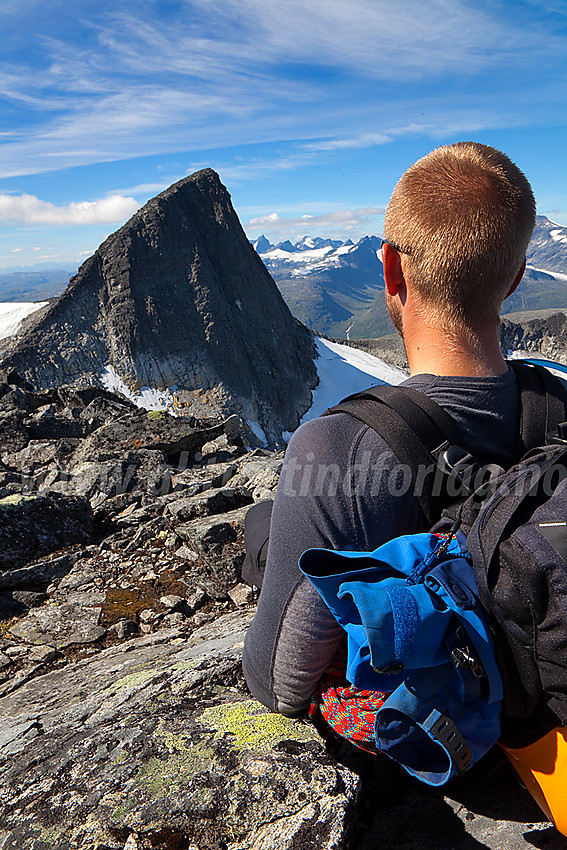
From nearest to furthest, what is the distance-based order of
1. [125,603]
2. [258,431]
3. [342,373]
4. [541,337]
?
[125,603]
[258,431]
[342,373]
[541,337]

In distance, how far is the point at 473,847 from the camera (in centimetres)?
268

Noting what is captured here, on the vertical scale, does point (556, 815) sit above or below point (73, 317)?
below

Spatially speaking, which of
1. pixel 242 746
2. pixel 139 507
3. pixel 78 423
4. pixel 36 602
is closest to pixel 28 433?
pixel 78 423

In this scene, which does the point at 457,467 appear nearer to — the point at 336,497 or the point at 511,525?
the point at 511,525

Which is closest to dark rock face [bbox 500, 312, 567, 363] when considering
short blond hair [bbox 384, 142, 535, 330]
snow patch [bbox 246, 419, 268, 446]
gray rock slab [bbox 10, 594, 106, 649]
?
snow patch [bbox 246, 419, 268, 446]

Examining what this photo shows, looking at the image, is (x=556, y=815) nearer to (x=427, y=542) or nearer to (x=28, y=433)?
(x=427, y=542)

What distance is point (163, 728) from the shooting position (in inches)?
133

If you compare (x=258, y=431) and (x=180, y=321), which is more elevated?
(x=180, y=321)

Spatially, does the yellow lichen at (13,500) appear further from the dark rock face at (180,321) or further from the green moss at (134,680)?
the dark rock face at (180,321)

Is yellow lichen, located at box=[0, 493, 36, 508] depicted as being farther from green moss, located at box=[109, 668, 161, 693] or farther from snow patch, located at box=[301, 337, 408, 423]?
snow patch, located at box=[301, 337, 408, 423]

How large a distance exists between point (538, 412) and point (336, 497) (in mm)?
1263

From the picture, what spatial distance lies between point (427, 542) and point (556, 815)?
1.40 metres

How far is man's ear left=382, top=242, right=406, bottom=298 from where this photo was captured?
9.36ft

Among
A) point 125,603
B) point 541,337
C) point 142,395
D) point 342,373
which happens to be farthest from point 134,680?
point 541,337
